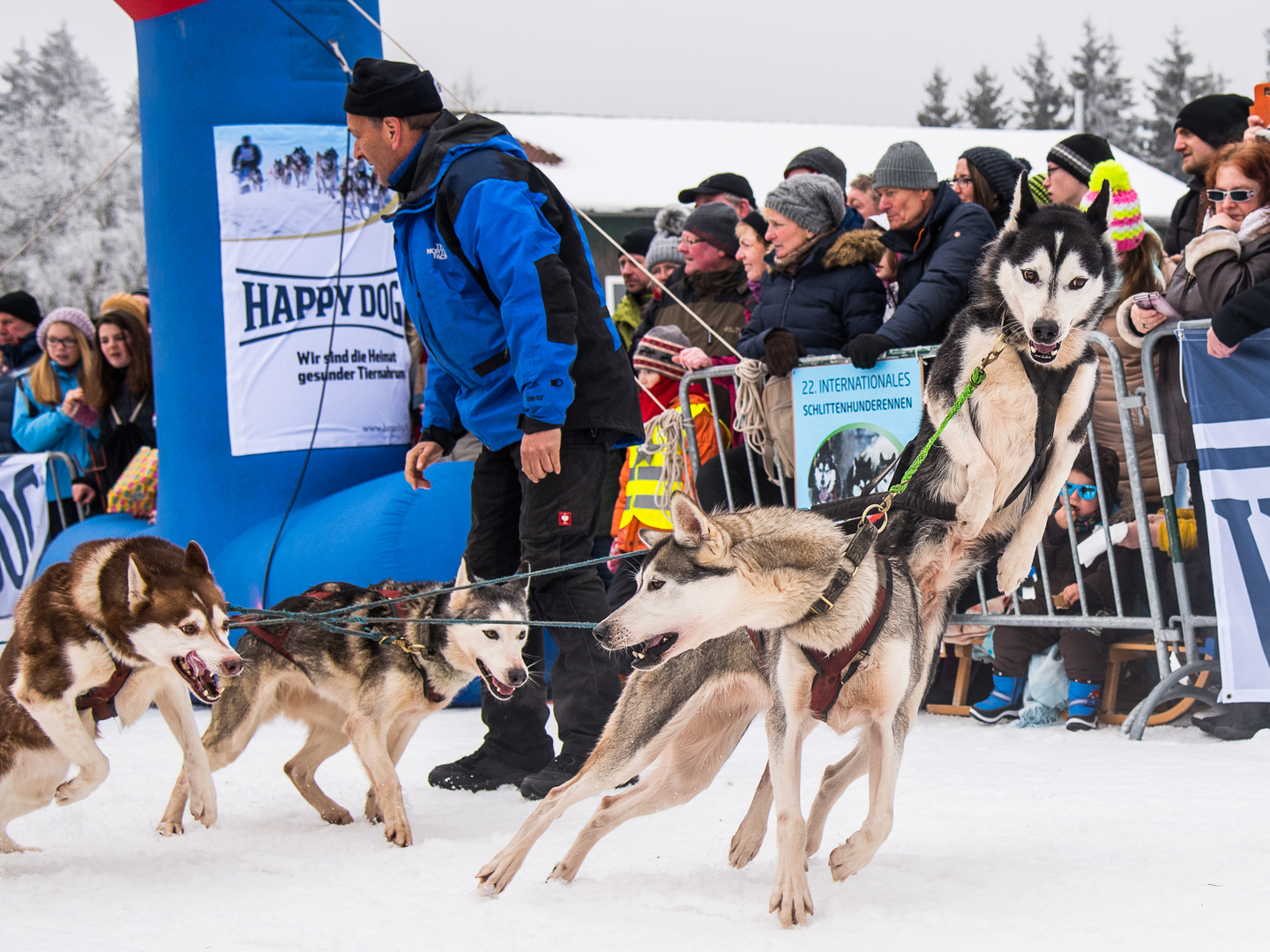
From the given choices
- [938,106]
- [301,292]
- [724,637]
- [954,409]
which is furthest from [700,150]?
[938,106]

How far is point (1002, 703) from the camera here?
485 centimetres

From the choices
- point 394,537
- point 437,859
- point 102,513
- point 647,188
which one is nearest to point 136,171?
point 647,188

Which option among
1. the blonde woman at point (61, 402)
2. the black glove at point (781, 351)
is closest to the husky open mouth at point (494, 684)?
the black glove at point (781, 351)

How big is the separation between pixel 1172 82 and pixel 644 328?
144ft

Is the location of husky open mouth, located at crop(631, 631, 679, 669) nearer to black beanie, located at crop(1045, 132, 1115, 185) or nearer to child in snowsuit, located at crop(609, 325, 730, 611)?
child in snowsuit, located at crop(609, 325, 730, 611)

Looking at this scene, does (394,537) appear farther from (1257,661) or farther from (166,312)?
(1257,661)

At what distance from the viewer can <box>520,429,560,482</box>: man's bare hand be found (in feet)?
11.7

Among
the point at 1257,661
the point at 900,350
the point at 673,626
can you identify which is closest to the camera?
the point at 673,626

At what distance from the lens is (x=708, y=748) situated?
2949mm

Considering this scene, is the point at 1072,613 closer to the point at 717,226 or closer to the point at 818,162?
the point at 717,226

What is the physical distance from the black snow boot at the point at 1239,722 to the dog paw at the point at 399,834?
290 cm

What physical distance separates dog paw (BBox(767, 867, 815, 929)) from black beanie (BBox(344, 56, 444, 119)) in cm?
275

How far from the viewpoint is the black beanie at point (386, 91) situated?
3814 millimetres

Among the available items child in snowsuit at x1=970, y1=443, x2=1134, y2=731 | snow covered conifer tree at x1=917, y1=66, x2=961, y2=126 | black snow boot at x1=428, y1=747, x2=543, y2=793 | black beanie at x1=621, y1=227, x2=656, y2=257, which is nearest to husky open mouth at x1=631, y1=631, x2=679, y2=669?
black snow boot at x1=428, y1=747, x2=543, y2=793
